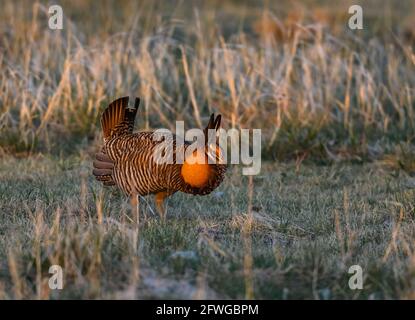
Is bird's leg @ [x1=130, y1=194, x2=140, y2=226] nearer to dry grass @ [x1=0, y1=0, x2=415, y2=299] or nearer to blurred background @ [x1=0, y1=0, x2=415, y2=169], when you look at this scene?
dry grass @ [x1=0, y1=0, x2=415, y2=299]

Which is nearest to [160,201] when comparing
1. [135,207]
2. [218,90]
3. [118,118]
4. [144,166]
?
[135,207]

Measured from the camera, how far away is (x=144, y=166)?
576 centimetres

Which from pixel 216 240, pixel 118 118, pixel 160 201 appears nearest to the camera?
pixel 216 240

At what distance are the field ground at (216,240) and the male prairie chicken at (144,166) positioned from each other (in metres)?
0.19

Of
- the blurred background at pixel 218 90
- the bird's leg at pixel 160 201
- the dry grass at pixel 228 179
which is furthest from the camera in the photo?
the blurred background at pixel 218 90

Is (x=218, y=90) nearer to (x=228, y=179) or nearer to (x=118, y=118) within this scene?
(x=228, y=179)

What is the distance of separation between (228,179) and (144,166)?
1694 millimetres

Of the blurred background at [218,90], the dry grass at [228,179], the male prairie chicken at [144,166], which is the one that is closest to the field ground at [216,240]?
the dry grass at [228,179]

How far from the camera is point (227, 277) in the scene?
4.36 metres

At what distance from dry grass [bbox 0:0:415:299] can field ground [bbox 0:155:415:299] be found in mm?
13

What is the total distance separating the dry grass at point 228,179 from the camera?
4.36 meters

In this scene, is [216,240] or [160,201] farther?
[160,201]

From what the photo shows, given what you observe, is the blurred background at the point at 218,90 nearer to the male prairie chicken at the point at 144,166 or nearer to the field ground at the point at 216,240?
→ the field ground at the point at 216,240
